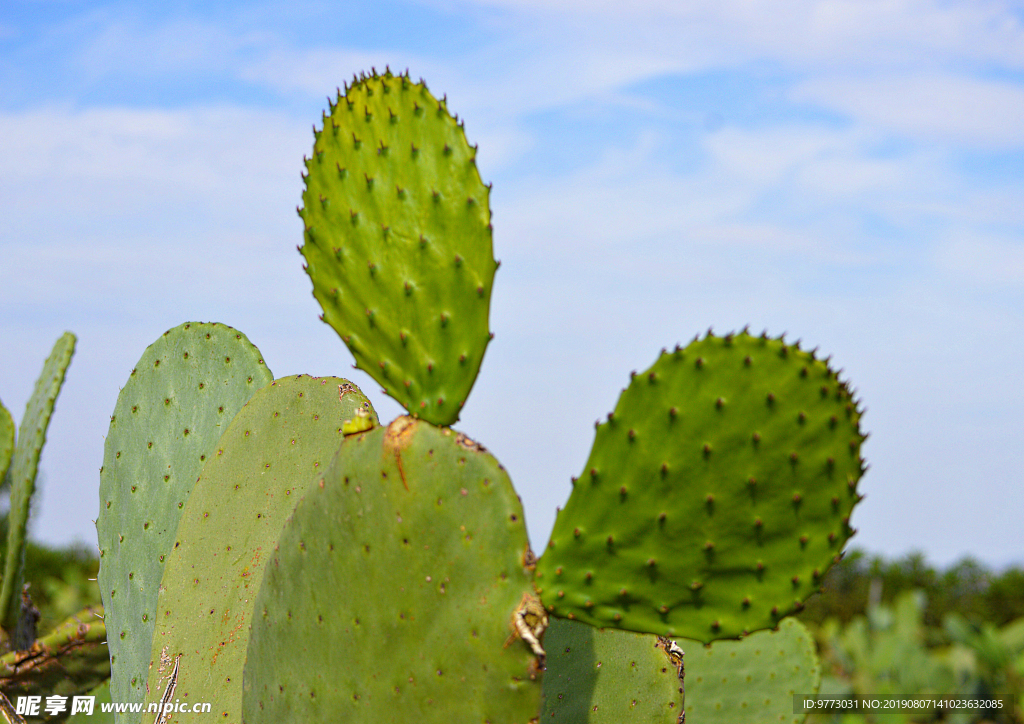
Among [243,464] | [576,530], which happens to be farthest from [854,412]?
[243,464]

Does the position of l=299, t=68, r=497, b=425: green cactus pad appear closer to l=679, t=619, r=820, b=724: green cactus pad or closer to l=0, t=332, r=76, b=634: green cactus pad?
l=0, t=332, r=76, b=634: green cactus pad

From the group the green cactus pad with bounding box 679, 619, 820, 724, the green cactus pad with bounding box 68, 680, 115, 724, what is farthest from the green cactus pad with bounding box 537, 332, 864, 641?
the green cactus pad with bounding box 68, 680, 115, 724

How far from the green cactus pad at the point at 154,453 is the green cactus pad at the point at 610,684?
88cm

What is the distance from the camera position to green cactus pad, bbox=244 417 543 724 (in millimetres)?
1297

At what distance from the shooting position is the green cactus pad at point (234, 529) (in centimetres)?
184

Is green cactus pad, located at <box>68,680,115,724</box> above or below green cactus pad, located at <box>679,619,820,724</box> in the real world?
below

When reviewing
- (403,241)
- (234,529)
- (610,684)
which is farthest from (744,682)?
(403,241)

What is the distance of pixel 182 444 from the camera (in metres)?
2.16

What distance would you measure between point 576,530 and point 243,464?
0.85m

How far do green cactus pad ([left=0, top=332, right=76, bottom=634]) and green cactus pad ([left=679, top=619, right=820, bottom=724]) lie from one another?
183 cm

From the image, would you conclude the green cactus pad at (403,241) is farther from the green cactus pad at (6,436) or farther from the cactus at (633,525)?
the green cactus pad at (6,436)

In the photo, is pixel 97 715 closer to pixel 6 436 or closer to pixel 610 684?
pixel 6 436

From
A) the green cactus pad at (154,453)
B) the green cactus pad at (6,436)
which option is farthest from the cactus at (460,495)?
the green cactus pad at (6,436)

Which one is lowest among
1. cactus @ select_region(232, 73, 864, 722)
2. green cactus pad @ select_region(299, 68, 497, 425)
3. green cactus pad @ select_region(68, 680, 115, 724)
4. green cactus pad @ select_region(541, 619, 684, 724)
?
green cactus pad @ select_region(68, 680, 115, 724)
